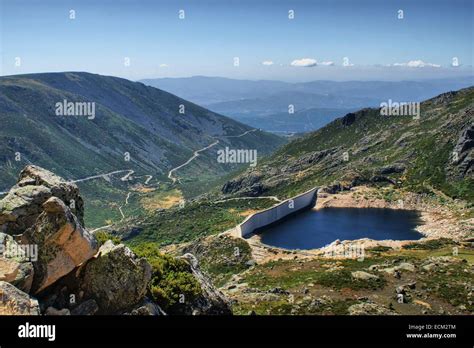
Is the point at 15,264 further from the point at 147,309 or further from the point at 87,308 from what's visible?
the point at 147,309

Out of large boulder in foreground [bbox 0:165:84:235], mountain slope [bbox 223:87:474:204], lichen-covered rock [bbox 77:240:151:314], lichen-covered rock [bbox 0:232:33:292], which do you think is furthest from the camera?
mountain slope [bbox 223:87:474:204]

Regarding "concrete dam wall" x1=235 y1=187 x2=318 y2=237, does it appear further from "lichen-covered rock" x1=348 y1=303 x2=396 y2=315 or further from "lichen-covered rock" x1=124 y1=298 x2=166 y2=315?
"lichen-covered rock" x1=124 y1=298 x2=166 y2=315

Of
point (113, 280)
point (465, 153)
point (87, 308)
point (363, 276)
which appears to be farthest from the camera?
point (465, 153)

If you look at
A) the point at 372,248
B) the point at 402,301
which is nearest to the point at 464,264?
the point at 402,301

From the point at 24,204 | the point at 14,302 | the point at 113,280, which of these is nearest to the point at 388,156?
the point at 113,280

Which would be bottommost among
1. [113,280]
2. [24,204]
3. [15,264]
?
[113,280]

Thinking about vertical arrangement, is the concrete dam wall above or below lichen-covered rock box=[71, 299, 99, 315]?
below

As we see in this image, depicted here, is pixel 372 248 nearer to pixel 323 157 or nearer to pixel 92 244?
pixel 92 244

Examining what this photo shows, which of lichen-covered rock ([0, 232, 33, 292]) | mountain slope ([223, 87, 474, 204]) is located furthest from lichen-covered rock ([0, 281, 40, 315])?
mountain slope ([223, 87, 474, 204])
